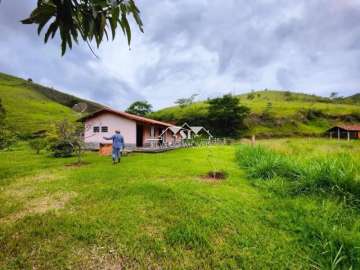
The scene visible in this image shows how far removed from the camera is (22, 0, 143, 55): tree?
1.78 m

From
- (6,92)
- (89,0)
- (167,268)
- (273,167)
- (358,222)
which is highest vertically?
(6,92)

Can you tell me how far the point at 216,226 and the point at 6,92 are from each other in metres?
89.9

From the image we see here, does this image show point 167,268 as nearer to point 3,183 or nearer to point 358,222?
point 358,222

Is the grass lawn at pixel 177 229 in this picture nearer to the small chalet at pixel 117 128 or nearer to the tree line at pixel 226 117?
the small chalet at pixel 117 128

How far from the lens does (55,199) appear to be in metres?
7.13

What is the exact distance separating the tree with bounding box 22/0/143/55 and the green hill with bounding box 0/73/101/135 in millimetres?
32186

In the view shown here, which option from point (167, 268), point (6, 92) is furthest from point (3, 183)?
point (6, 92)

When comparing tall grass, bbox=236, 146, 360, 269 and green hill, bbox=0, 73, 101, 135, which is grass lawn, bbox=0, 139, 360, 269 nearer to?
tall grass, bbox=236, 146, 360, 269

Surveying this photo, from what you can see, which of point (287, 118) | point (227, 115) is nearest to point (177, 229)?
point (227, 115)

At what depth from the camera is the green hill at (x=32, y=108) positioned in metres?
50.9

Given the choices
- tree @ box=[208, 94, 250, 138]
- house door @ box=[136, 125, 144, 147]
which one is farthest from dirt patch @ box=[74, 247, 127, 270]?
tree @ box=[208, 94, 250, 138]

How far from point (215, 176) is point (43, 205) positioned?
601 centimetres

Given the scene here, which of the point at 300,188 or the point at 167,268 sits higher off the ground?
the point at 300,188

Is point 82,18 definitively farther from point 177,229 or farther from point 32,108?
point 32,108
